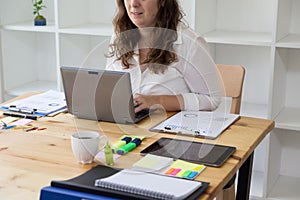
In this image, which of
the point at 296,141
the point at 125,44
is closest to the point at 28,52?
the point at 125,44

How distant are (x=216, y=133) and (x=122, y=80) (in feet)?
1.22

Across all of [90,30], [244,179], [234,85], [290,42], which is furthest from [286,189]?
[90,30]

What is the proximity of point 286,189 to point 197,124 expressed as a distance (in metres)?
1.38

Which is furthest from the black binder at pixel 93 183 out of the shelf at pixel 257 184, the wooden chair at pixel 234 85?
the shelf at pixel 257 184

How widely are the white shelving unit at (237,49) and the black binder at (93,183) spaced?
155 centimetres

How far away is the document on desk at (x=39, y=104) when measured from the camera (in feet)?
6.98

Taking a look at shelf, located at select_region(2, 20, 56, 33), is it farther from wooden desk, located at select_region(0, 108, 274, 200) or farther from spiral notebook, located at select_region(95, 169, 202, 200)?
spiral notebook, located at select_region(95, 169, 202, 200)

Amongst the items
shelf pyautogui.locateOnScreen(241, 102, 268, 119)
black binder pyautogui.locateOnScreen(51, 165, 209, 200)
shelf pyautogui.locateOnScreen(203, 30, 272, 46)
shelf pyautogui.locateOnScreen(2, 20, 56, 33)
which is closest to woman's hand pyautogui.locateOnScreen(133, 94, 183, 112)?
black binder pyautogui.locateOnScreen(51, 165, 209, 200)

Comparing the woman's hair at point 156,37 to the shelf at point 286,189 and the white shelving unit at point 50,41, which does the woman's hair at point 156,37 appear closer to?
the white shelving unit at point 50,41

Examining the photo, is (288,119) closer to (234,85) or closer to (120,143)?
(234,85)

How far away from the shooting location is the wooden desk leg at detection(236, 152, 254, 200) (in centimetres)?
198

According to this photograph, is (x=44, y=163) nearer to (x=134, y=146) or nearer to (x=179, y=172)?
(x=134, y=146)

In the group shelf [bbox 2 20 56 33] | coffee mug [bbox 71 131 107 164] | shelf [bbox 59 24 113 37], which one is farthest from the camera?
shelf [bbox 2 20 56 33]

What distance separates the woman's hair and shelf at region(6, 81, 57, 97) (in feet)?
4.43
